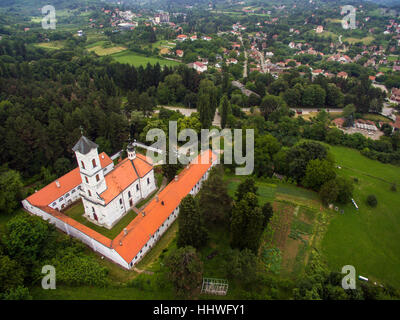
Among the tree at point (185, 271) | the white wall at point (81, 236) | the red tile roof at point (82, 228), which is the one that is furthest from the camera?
the red tile roof at point (82, 228)

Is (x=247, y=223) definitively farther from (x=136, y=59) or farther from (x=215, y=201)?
(x=136, y=59)

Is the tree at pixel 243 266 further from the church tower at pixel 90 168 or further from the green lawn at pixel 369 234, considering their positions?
the church tower at pixel 90 168

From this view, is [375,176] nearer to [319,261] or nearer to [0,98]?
[319,261]

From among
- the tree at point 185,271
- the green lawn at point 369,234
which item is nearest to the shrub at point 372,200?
the green lawn at point 369,234

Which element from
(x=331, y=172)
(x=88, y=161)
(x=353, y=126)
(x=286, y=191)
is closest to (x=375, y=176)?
(x=331, y=172)

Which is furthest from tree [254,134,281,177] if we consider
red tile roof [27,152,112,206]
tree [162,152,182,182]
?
red tile roof [27,152,112,206]

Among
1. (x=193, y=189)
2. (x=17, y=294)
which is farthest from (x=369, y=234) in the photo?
(x=17, y=294)
